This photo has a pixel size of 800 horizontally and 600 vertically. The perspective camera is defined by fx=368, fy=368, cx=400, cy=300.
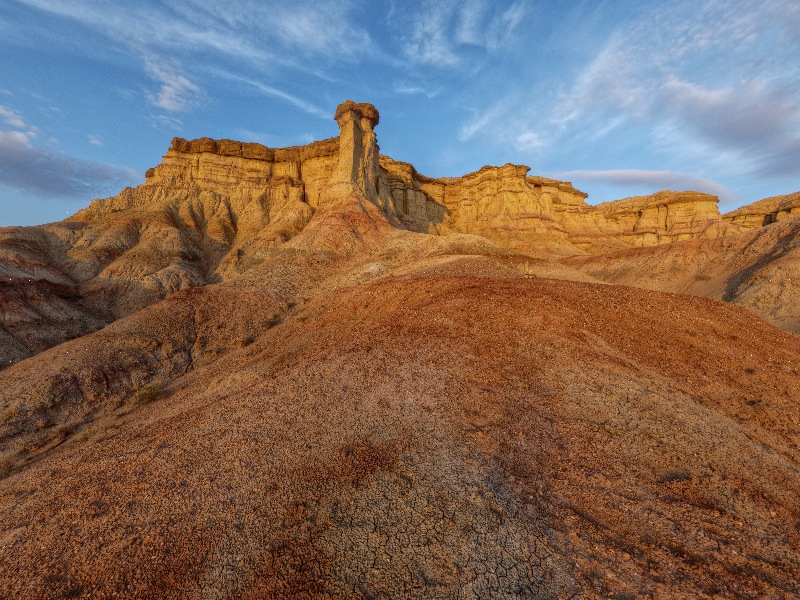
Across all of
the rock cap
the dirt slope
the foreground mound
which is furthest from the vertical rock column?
the foreground mound

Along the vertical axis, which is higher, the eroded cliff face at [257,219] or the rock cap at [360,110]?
the rock cap at [360,110]

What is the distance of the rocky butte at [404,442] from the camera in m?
3.97

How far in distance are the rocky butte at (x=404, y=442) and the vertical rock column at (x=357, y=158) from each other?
13.9 metres

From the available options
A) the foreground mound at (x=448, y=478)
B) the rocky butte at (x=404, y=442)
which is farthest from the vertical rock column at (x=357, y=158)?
the foreground mound at (x=448, y=478)

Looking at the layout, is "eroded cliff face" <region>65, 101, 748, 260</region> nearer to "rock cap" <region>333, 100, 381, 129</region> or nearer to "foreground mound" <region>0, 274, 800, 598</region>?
"rock cap" <region>333, 100, 381, 129</region>

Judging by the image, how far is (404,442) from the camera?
19.4 feet

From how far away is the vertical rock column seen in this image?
3177 cm

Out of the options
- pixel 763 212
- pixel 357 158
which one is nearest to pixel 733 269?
pixel 357 158

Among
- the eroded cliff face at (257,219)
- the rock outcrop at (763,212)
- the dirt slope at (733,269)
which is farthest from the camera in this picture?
the rock outcrop at (763,212)

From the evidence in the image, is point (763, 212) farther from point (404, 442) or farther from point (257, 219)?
point (404, 442)

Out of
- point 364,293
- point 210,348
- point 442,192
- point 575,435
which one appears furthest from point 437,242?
point 442,192

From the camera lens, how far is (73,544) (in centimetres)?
458

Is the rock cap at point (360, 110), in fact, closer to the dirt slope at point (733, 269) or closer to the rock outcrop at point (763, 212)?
the dirt slope at point (733, 269)

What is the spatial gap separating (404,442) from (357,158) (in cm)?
3137
